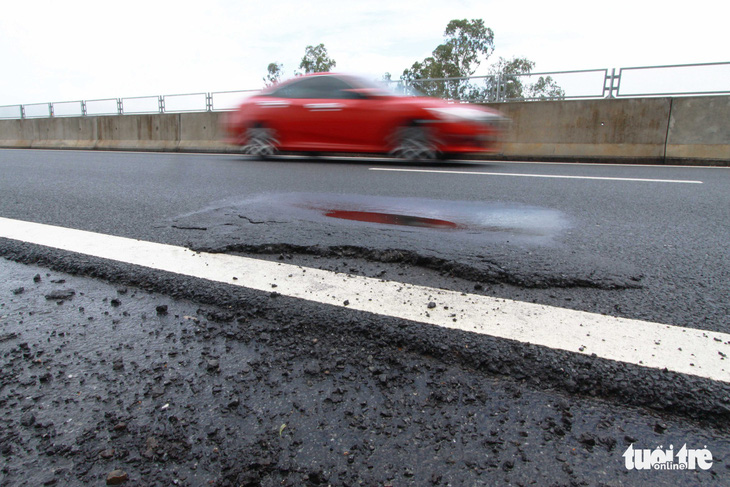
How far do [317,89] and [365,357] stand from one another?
24.7 ft

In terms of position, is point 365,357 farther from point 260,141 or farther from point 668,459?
point 260,141

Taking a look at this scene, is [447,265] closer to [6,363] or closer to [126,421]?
[126,421]

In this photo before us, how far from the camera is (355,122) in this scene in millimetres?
7785

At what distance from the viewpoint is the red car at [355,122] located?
7.14 metres

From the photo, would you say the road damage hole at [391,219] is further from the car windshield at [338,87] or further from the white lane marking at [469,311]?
the car windshield at [338,87]

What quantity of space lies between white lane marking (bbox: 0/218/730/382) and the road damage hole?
3.62ft

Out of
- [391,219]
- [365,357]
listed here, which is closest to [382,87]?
[391,219]

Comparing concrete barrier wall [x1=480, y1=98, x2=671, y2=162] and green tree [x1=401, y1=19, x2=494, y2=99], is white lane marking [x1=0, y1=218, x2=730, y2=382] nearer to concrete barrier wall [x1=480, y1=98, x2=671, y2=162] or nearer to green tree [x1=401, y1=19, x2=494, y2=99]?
concrete barrier wall [x1=480, y1=98, x2=671, y2=162]

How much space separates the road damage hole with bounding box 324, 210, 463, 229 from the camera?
3.11 m

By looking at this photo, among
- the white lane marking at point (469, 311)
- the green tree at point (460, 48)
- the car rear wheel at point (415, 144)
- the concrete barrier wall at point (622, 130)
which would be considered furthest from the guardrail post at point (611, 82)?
the green tree at point (460, 48)

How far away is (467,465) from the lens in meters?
1.01

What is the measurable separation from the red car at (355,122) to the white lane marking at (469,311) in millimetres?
5470

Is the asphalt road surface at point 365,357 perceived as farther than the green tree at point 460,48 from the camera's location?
No

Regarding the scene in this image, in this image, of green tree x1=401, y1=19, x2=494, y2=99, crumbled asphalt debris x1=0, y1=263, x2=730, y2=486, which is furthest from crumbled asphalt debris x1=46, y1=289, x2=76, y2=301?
green tree x1=401, y1=19, x2=494, y2=99
